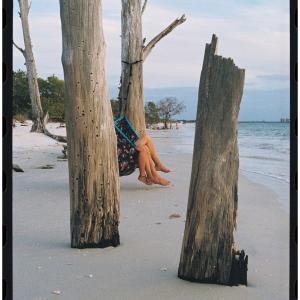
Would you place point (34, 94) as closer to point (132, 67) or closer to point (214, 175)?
point (132, 67)

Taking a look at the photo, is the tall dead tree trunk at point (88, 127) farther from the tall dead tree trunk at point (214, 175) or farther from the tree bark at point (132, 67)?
the tree bark at point (132, 67)

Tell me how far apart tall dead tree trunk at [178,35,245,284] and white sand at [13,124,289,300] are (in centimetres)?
10

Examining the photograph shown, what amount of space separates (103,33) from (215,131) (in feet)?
3.54

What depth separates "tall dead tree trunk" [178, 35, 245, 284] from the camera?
6.68ft

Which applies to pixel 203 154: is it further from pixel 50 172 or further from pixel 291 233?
pixel 50 172

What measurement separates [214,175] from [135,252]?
0.82 metres

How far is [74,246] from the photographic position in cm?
277

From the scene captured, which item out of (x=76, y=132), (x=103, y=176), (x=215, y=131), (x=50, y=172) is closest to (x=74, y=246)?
(x=103, y=176)

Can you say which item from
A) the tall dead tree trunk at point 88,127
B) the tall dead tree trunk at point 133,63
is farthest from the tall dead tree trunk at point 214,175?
the tall dead tree trunk at point 133,63

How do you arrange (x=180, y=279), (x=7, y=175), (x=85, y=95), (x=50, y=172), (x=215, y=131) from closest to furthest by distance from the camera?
(x=7, y=175), (x=215, y=131), (x=180, y=279), (x=85, y=95), (x=50, y=172)

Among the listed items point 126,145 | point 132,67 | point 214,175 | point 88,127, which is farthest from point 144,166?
point 214,175

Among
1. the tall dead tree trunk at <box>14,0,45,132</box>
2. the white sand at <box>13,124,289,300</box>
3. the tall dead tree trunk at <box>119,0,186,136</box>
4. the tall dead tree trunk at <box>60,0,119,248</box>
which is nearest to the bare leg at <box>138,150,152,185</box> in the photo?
the white sand at <box>13,124,289,300</box>

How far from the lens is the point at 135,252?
105 inches

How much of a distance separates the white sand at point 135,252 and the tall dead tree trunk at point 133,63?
1499 mm
